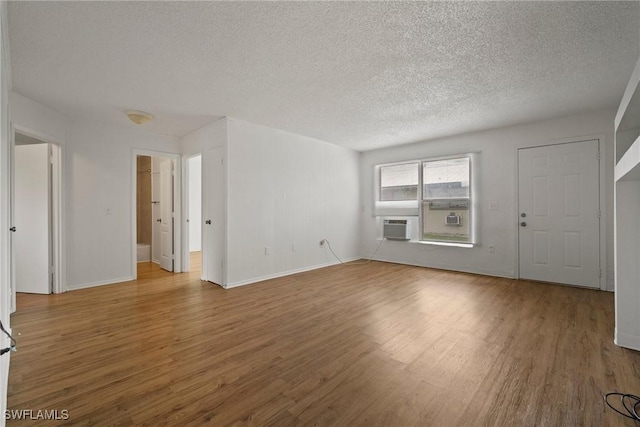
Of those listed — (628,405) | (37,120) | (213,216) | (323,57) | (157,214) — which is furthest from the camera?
(157,214)

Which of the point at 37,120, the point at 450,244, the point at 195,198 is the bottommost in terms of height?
the point at 450,244

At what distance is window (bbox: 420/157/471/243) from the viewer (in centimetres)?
522

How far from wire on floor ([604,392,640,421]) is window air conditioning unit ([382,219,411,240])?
4105 millimetres

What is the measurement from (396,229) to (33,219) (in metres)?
5.93

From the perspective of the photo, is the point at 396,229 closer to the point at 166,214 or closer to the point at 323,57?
the point at 323,57

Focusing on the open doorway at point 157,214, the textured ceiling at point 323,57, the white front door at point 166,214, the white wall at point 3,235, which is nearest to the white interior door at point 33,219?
the textured ceiling at point 323,57

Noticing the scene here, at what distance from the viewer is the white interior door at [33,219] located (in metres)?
3.91

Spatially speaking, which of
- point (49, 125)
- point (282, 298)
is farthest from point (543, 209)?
point (49, 125)

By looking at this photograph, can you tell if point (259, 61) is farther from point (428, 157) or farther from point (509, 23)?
point (428, 157)

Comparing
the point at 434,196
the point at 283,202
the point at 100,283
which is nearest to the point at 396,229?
the point at 434,196

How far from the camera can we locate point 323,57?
2539 millimetres

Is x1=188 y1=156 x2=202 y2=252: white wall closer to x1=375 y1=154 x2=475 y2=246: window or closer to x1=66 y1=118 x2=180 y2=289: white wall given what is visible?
x1=66 y1=118 x2=180 y2=289: white wall

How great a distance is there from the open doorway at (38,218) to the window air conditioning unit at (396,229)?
550 centimetres

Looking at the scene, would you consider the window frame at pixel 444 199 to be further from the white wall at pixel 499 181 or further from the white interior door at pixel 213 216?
the white interior door at pixel 213 216
